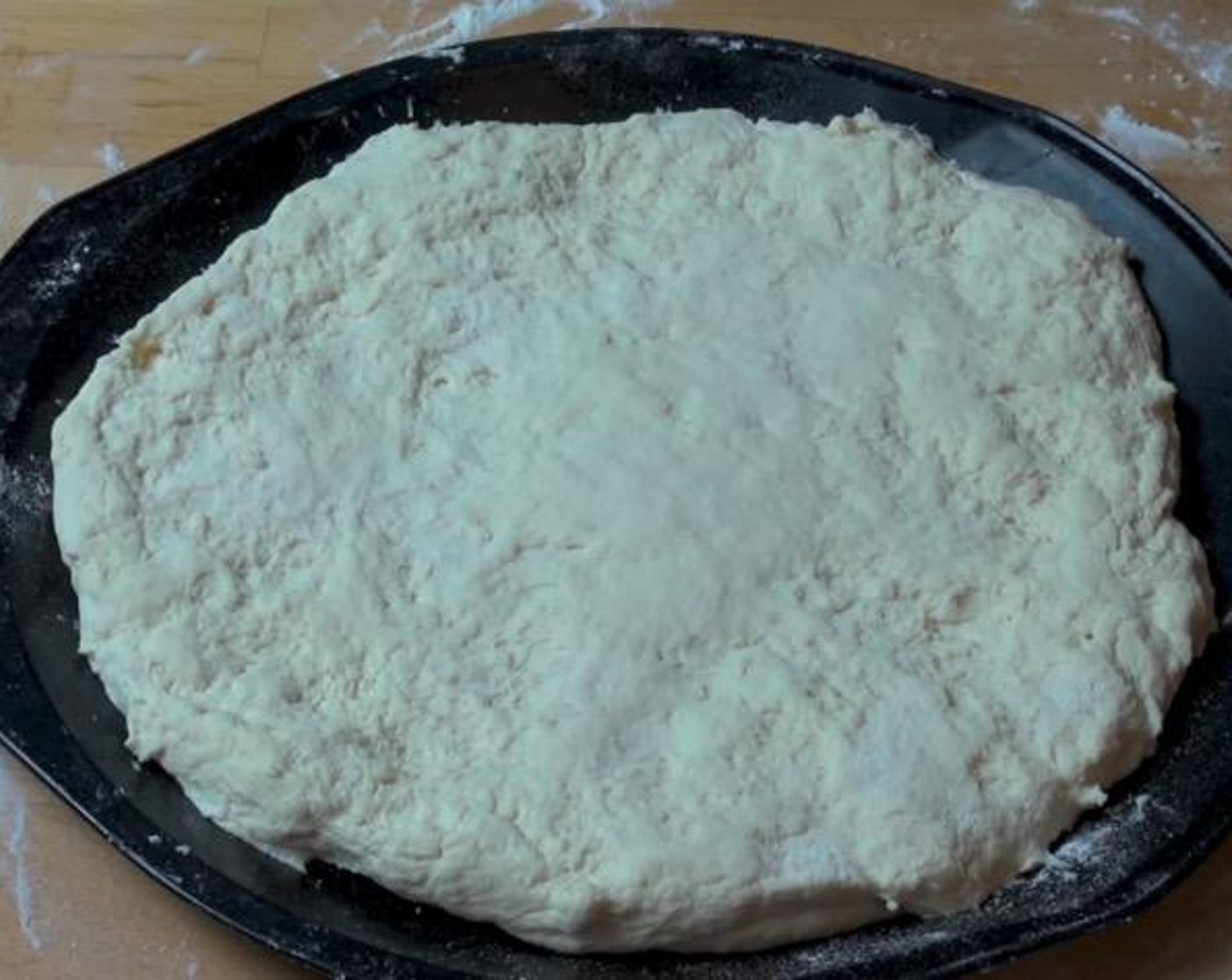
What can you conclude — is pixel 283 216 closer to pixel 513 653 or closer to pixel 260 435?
pixel 260 435

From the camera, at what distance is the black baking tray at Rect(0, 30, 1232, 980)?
4.16 feet

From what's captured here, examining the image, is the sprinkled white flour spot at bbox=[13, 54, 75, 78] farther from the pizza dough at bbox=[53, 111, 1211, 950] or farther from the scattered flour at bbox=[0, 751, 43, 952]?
the scattered flour at bbox=[0, 751, 43, 952]

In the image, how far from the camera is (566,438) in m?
1.43

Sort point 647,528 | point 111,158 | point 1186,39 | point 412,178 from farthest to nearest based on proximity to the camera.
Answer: point 1186,39, point 111,158, point 412,178, point 647,528

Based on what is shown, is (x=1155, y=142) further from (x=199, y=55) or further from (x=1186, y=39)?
(x=199, y=55)

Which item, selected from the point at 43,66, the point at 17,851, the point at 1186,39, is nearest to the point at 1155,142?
the point at 1186,39

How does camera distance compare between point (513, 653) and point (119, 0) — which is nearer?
point (513, 653)

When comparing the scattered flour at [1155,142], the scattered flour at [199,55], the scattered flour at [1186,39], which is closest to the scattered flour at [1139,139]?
the scattered flour at [1155,142]

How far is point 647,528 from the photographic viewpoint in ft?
4.51

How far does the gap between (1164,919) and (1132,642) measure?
0.27 meters

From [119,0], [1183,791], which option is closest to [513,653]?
[1183,791]

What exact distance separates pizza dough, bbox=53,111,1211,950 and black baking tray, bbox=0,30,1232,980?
0.04 m

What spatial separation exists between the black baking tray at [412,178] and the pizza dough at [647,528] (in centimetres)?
4

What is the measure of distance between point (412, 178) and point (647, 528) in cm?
49
